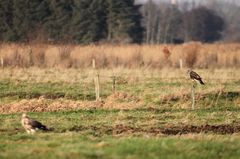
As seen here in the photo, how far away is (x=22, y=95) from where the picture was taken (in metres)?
25.9

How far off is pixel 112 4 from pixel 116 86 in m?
41.4

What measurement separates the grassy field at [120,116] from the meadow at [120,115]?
0.7 inches

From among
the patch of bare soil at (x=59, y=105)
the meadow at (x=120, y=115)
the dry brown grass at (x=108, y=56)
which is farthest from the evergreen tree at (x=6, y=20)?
the patch of bare soil at (x=59, y=105)

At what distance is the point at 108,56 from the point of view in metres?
45.0

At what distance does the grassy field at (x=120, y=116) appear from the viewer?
12.1 meters

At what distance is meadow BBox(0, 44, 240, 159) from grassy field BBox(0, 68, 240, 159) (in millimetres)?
18

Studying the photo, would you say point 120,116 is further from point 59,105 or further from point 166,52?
point 166,52

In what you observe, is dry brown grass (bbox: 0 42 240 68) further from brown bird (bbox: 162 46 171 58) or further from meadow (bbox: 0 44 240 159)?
meadow (bbox: 0 44 240 159)

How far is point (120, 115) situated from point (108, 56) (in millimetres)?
25684

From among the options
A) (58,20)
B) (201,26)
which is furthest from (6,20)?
(201,26)

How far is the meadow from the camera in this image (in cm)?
1207

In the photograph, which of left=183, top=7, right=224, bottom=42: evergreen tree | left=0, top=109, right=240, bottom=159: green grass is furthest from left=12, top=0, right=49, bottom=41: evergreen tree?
left=183, top=7, right=224, bottom=42: evergreen tree

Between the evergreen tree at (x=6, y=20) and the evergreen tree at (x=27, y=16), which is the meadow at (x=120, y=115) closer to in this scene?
the evergreen tree at (x=27, y=16)

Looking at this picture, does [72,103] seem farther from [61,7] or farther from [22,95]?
[61,7]
